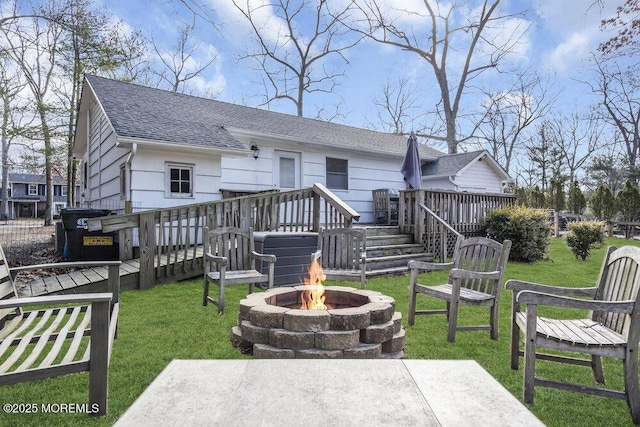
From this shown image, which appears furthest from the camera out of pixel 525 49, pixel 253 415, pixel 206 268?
pixel 525 49

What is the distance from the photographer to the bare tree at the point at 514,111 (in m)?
24.7

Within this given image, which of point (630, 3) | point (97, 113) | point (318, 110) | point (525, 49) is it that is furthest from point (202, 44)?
point (630, 3)

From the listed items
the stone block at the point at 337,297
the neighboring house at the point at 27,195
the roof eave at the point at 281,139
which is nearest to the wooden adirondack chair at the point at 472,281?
the stone block at the point at 337,297

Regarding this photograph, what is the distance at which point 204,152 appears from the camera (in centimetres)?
854

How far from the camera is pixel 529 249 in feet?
30.1

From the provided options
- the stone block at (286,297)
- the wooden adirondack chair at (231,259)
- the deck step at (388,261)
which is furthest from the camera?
the deck step at (388,261)

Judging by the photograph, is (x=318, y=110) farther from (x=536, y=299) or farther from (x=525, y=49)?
(x=536, y=299)

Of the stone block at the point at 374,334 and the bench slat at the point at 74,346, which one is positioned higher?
the bench slat at the point at 74,346

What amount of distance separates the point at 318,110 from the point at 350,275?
20507mm

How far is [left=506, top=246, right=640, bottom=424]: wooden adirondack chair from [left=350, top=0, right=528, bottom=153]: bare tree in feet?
58.9

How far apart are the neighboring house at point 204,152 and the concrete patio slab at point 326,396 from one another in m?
6.69

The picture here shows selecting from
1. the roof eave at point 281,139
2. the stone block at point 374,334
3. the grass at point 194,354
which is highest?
the roof eave at point 281,139

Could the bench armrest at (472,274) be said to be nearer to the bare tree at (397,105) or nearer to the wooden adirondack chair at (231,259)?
the wooden adirondack chair at (231,259)

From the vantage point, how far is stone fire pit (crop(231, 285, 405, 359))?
2930mm
